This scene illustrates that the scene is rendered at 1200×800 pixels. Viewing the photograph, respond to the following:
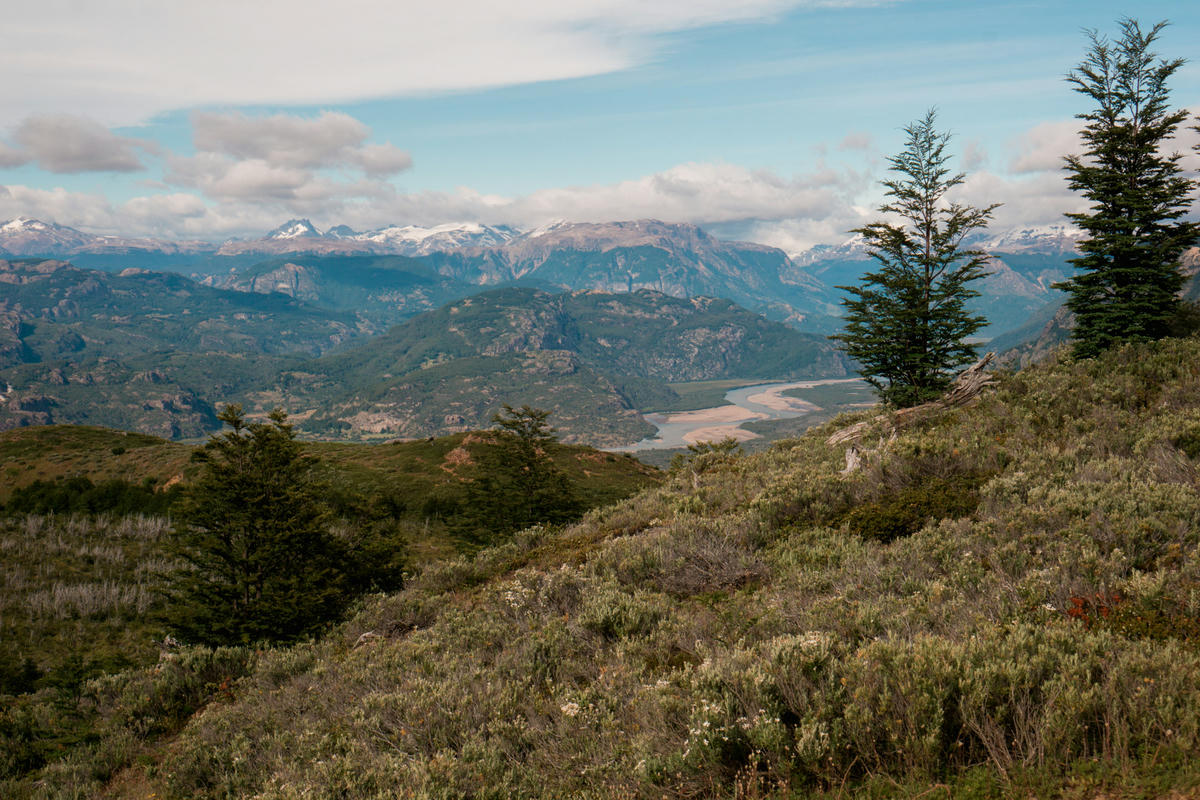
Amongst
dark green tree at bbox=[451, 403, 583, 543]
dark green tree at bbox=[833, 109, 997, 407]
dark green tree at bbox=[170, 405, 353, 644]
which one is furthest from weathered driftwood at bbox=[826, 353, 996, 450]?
dark green tree at bbox=[451, 403, 583, 543]

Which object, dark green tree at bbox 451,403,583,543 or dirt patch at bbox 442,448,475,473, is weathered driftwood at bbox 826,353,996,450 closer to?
dark green tree at bbox 451,403,583,543

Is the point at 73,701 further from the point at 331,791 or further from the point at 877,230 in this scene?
the point at 877,230

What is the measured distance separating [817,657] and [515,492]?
37178mm

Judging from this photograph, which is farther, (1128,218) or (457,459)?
(457,459)

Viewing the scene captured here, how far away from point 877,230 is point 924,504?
2175 cm

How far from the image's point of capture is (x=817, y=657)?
262 inches

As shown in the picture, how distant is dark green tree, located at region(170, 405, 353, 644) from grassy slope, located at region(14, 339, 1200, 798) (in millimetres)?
3871

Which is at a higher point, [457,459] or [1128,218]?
[1128,218]

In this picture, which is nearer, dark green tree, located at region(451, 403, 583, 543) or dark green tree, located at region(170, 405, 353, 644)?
dark green tree, located at region(170, 405, 353, 644)

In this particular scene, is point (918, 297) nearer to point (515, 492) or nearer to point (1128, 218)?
point (1128, 218)

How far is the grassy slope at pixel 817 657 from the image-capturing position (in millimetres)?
5473

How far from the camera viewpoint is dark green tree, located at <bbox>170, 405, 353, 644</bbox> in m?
18.1

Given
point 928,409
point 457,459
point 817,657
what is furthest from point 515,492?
point 817,657

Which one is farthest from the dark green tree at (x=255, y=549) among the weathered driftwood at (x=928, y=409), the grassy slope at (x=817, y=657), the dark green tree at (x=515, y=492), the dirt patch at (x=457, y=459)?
the dirt patch at (x=457, y=459)
